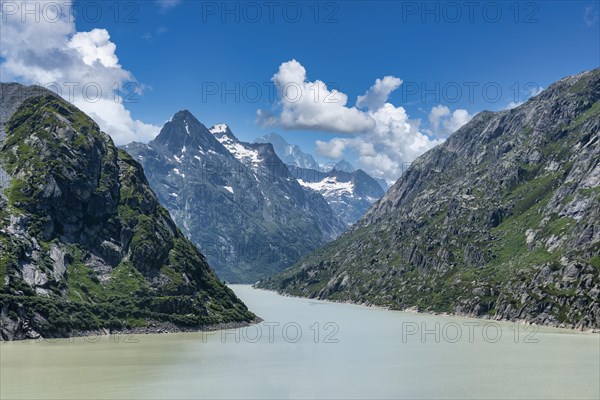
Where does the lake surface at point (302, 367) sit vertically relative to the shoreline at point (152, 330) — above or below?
below

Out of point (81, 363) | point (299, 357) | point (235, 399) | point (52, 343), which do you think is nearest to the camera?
point (235, 399)

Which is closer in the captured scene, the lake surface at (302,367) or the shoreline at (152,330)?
the lake surface at (302,367)

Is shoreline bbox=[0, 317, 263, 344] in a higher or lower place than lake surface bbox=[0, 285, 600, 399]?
higher

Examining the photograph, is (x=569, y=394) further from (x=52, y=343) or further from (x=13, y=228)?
(x=13, y=228)

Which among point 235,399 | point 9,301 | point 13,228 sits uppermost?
point 13,228

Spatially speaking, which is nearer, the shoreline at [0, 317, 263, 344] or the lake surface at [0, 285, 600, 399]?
the lake surface at [0, 285, 600, 399]

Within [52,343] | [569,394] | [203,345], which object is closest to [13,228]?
[52,343]

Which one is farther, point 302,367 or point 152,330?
point 152,330

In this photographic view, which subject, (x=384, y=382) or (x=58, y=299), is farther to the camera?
(x=58, y=299)
